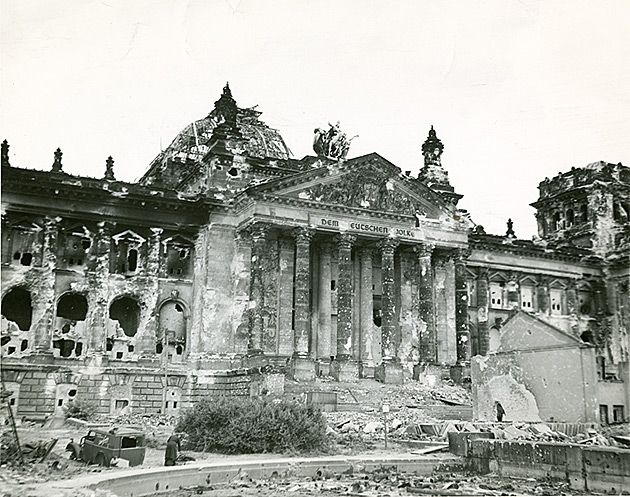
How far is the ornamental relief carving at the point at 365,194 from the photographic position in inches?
1635

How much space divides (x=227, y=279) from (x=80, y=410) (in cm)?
1047

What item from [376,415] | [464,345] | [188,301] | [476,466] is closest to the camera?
[476,466]

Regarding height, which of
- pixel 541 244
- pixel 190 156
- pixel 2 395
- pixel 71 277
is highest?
pixel 190 156

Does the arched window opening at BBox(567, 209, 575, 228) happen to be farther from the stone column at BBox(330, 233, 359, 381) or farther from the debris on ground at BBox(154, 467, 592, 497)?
the debris on ground at BBox(154, 467, 592, 497)

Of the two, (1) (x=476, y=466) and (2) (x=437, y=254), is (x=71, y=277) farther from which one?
(1) (x=476, y=466)

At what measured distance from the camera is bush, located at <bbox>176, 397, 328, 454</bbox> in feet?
84.6

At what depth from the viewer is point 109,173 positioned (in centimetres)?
4256

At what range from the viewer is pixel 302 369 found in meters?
38.0

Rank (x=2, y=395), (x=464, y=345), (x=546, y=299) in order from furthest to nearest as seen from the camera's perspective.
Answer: (x=546, y=299), (x=464, y=345), (x=2, y=395)

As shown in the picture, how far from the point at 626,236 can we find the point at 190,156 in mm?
32777

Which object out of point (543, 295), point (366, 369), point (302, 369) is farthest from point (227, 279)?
point (543, 295)

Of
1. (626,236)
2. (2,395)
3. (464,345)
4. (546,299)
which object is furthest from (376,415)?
(626,236)

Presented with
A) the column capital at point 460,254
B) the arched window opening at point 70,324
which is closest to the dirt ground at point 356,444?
the arched window opening at point 70,324

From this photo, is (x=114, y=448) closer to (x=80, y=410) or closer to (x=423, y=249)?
(x=80, y=410)
